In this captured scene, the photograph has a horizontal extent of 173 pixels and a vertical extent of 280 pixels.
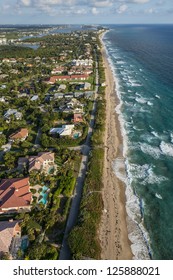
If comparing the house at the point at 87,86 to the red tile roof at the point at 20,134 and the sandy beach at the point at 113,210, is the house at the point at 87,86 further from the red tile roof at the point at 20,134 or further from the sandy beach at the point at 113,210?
the red tile roof at the point at 20,134

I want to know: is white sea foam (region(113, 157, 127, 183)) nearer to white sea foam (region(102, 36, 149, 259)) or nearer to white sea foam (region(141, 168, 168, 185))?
white sea foam (region(102, 36, 149, 259))

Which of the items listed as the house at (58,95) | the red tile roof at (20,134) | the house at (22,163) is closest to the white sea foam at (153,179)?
the house at (22,163)

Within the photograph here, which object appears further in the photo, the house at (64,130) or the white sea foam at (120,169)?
the house at (64,130)

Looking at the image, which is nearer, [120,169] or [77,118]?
[120,169]

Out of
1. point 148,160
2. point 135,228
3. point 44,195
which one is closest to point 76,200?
point 44,195

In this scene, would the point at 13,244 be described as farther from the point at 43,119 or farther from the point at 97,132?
the point at 43,119

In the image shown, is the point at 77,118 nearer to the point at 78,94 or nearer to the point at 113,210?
the point at 78,94

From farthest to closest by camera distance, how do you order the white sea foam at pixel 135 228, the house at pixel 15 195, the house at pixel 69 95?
the house at pixel 69 95
the house at pixel 15 195
the white sea foam at pixel 135 228
